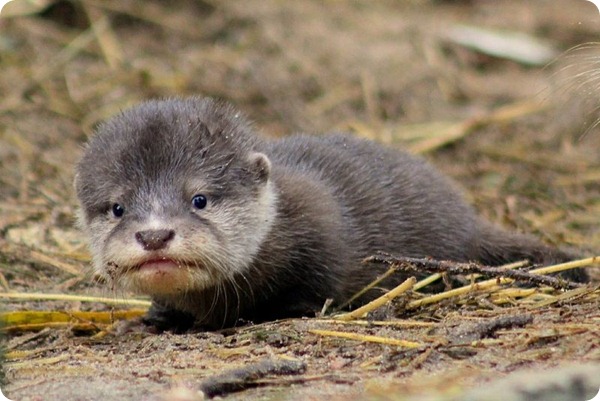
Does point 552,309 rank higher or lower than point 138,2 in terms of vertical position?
lower

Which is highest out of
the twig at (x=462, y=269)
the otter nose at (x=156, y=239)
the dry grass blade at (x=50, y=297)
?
Result: the otter nose at (x=156, y=239)

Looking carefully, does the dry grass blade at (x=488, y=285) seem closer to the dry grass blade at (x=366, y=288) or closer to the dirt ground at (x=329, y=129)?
the dirt ground at (x=329, y=129)

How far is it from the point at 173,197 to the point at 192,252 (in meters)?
0.27

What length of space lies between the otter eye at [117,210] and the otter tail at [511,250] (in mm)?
2060

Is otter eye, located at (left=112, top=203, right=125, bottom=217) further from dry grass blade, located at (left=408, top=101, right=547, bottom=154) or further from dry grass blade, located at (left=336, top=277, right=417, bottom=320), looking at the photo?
dry grass blade, located at (left=408, top=101, right=547, bottom=154)

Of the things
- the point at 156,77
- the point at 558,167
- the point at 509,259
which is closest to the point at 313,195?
the point at 509,259

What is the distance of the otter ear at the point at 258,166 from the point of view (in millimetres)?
5551

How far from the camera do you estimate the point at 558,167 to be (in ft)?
29.4

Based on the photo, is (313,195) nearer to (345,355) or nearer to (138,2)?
(345,355)

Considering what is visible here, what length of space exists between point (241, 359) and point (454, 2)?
9.08 metres

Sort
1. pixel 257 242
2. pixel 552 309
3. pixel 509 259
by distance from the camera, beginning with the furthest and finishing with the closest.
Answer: pixel 509 259 → pixel 257 242 → pixel 552 309

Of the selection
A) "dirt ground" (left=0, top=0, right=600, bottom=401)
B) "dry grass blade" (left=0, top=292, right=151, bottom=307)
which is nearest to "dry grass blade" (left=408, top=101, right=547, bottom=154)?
"dirt ground" (left=0, top=0, right=600, bottom=401)

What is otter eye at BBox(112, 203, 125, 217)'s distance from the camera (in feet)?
17.4

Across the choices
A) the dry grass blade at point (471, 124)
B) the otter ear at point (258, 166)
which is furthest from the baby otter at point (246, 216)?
A: the dry grass blade at point (471, 124)
